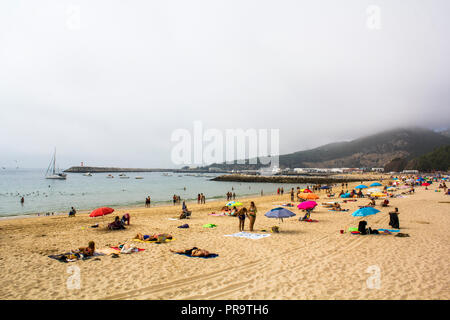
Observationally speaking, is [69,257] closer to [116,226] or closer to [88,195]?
[116,226]

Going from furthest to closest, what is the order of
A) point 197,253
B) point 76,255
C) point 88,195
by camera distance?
point 88,195 → point 197,253 → point 76,255

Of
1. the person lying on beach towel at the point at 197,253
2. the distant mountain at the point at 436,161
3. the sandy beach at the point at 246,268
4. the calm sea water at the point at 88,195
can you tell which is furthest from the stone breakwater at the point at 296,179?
the person lying on beach towel at the point at 197,253

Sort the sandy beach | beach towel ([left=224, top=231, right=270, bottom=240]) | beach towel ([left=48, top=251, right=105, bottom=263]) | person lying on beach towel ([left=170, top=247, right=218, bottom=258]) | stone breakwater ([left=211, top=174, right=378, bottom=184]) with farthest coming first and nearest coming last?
stone breakwater ([left=211, top=174, right=378, bottom=184]) < beach towel ([left=224, top=231, right=270, bottom=240]) < person lying on beach towel ([left=170, top=247, right=218, bottom=258]) < beach towel ([left=48, top=251, right=105, bottom=263]) < the sandy beach

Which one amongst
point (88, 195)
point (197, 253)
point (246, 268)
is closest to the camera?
point (246, 268)

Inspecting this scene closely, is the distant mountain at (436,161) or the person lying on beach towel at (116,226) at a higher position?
the distant mountain at (436,161)

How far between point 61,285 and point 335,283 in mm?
6804

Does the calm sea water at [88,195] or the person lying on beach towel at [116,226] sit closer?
the person lying on beach towel at [116,226]

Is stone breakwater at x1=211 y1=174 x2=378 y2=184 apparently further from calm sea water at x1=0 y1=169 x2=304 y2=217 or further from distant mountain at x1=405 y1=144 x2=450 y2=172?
distant mountain at x1=405 y1=144 x2=450 y2=172

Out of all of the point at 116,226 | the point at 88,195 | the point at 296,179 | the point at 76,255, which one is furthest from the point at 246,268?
the point at 296,179

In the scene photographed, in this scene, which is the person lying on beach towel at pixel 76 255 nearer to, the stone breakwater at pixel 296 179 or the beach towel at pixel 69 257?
the beach towel at pixel 69 257

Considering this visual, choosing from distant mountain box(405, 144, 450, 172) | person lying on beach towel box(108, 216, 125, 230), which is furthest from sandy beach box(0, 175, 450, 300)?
distant mountain box(405, 144, 450, 172)

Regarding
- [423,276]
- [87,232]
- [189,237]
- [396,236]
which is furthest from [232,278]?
[87,232]

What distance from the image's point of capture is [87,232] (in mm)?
13750
